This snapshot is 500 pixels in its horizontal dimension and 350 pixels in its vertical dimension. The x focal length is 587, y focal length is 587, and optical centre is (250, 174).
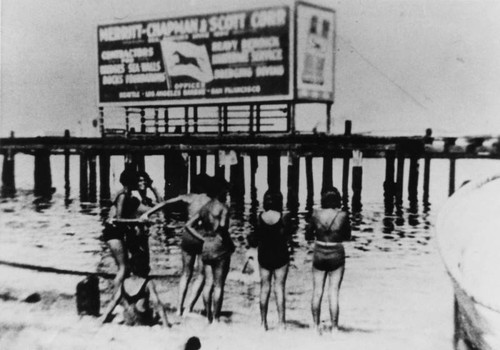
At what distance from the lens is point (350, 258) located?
1223cm

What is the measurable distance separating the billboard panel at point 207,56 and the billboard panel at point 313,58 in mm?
227

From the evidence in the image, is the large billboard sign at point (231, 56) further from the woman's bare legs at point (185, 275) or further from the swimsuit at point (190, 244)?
the woman's bare legs at point (185, 275)

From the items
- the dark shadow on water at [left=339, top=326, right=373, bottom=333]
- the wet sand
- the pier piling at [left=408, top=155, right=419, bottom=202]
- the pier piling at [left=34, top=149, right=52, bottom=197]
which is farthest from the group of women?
the pier piling at [left=34, top=149, right=52, bottom=197]

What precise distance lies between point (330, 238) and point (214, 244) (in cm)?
130

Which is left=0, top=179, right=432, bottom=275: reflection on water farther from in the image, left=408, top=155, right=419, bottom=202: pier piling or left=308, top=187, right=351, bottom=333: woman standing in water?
left=308, top=187, right=351, bottom=333: woman standing in water

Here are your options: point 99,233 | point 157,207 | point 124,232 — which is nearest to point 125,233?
point 124,232

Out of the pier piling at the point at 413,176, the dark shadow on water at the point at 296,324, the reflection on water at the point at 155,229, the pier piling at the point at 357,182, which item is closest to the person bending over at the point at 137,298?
the dark shadow on water at the point at 296,324

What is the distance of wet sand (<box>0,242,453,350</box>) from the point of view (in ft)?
20.8

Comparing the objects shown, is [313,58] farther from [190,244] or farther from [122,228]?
[122,228]

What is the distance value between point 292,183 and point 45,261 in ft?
17.6

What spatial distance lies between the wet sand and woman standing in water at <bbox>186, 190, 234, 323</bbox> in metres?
0.47

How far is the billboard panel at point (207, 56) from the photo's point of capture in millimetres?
9938

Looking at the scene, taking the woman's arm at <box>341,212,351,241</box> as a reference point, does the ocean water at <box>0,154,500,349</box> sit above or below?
below

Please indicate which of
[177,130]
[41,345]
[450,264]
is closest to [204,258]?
[41,345]
